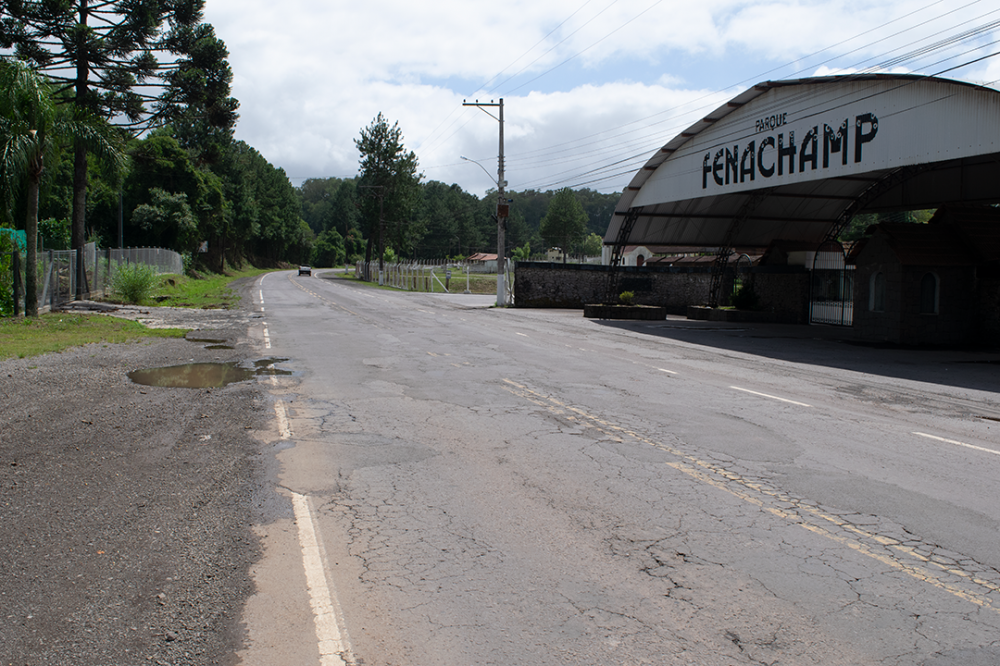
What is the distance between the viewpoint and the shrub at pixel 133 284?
96.9ft

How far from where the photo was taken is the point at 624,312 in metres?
31.3

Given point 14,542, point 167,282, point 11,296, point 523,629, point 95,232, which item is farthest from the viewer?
point 95,232

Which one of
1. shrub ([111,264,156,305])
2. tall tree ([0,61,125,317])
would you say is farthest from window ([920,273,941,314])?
shrub ([111,264,156,305])

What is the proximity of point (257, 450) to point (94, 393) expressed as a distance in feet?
14.8

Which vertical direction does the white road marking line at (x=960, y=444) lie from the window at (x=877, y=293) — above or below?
below

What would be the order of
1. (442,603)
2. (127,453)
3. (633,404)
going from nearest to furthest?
1. (442,603)
2. (127,453)
3. (633,404)

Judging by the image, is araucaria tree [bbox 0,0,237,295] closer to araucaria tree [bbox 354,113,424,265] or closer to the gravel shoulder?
the gravel shoulder

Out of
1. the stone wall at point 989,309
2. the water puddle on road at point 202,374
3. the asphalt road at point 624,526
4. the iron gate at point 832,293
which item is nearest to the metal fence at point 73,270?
the water puddle on road at point 202,374

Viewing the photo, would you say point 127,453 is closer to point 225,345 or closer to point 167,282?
point 225,345

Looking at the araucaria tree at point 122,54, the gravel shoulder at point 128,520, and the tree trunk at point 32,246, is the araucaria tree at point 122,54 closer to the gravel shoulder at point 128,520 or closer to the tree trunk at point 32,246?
the tree trunk at point 32,246

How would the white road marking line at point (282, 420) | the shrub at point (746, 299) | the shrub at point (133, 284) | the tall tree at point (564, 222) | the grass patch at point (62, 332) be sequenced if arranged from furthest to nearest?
the tall tree at point (564, 222)
the shrub at point (746, 299)
the shrub at point (133, 284)
the grass patch at point (62, 332)
the white road marking line at point (282, 420)

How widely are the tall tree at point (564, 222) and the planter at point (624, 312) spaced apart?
112368 millimetres

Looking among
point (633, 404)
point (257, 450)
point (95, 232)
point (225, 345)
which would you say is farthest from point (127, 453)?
point (95, 232)

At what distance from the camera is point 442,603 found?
4.07 m
